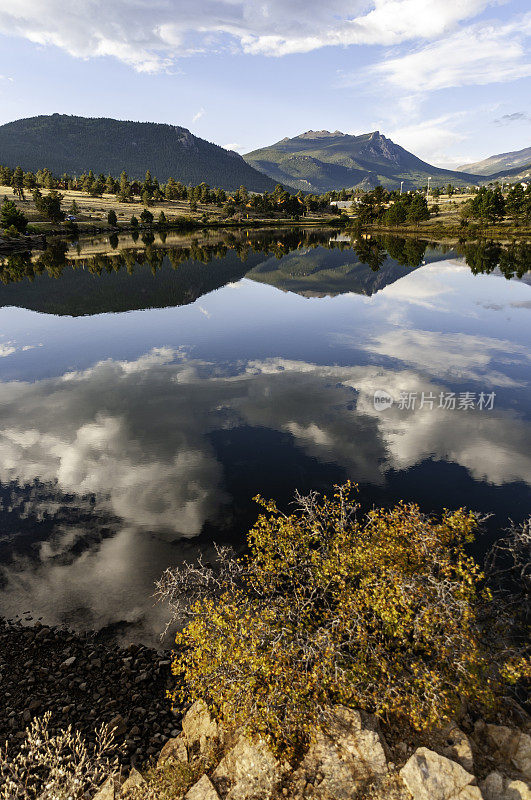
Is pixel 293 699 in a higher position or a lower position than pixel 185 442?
higher

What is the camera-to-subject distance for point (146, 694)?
15789 mm

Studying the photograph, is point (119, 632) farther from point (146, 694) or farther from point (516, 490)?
point (516, 490)

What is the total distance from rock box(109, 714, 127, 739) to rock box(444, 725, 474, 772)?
11362 mm

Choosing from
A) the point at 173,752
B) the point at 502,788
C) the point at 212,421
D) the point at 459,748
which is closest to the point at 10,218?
the point at 212,421

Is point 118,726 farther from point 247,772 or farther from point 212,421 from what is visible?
point 212,421

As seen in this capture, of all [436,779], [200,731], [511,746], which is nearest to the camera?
[436,779]

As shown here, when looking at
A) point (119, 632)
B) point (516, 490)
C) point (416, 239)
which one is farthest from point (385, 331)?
point (416, 239)

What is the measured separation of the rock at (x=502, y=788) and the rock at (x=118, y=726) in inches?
478

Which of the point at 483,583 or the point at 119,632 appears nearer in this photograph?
the point at 119,632

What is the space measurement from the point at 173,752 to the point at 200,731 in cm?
107

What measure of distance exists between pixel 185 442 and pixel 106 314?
5504cm

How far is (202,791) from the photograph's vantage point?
10930mm

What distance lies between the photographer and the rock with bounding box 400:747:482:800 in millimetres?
9906

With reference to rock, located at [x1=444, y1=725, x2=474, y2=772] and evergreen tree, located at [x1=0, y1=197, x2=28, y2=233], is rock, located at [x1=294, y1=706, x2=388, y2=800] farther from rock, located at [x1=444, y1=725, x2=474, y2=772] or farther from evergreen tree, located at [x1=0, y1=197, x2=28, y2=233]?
evergreen tree, located at [x1=0, y1=197, x2=28, y2=233]
